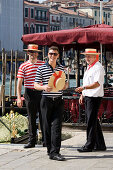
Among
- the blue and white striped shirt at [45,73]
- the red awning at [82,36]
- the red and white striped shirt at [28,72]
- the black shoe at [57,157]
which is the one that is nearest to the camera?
the black shoe at [57,157]

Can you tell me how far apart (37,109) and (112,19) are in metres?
104

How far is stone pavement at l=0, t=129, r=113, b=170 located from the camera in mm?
5555

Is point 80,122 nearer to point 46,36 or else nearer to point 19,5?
point 46,36

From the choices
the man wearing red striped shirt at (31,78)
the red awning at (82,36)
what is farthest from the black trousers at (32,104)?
the red awning at (82,36)

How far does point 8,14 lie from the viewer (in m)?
84.6

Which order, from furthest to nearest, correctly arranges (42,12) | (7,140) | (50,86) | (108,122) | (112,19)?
1. (112,19)
2. (42,12)
3. (108,122)
4. (7,140)
5. (50,86)

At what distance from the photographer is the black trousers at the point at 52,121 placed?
6.00 metres

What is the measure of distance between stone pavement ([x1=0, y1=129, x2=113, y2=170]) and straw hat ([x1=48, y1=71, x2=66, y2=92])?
779 mm

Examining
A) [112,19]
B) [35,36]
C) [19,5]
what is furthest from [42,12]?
[35,36]

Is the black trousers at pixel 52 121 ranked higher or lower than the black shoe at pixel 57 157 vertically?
higher

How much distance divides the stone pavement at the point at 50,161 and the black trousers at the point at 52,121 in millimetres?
169

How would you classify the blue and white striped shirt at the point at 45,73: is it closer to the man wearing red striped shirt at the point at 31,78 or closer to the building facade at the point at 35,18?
the man wearing red striped shirt at the point at 31,78

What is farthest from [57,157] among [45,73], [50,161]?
[45,73]

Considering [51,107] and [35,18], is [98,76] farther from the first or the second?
[35,18]
